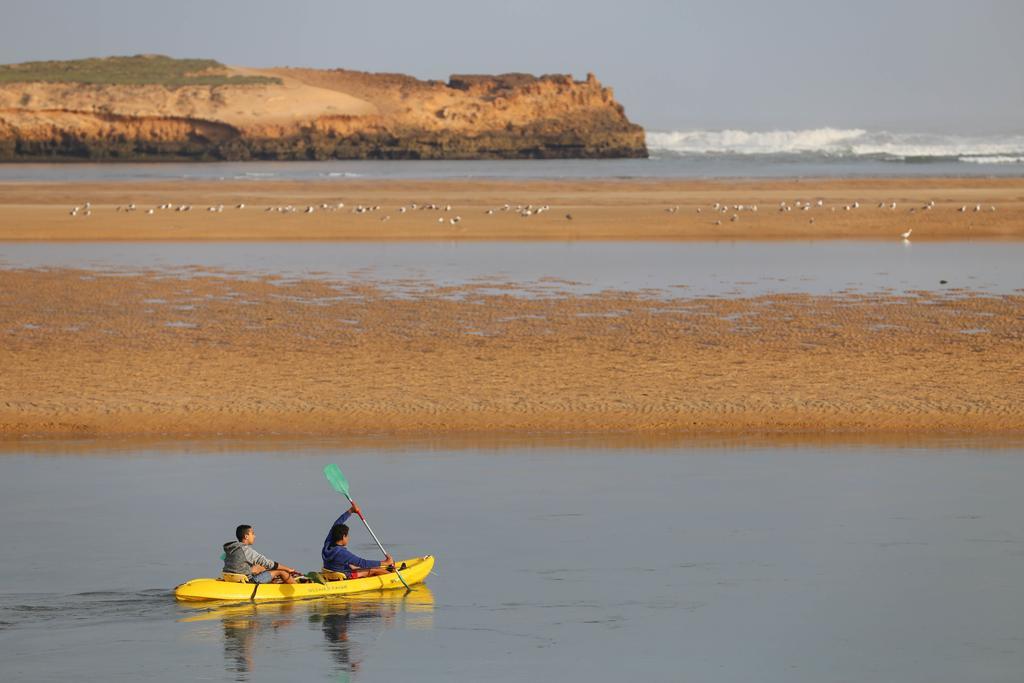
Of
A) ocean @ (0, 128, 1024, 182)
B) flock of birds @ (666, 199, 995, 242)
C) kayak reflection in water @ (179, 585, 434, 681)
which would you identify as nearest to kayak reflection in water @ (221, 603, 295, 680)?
kayak reflection in water @ (179, 585, 434, 681)

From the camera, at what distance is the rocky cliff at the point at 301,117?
120188mm

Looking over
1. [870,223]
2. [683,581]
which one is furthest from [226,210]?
[683,581]

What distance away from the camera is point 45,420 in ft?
56.8

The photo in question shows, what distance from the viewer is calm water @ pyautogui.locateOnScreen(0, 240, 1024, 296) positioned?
28.0 meters

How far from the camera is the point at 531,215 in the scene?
144 feet

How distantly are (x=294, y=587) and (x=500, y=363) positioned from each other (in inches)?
346

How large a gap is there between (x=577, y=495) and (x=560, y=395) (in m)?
3.99

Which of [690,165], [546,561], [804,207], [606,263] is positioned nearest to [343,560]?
[546,561]

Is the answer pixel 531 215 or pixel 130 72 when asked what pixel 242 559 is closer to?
pixel 531 215

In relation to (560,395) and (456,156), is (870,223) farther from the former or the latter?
(456,156)

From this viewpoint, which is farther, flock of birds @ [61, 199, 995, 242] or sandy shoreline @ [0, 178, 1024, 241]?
flock of birds @ [61, 199, 995, 242]

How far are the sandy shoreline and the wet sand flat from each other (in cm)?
1371

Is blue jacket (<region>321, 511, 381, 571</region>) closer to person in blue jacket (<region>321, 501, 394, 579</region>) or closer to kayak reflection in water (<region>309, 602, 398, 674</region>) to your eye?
person in blue jacket (<region>321, 501, 394, 579</region>)

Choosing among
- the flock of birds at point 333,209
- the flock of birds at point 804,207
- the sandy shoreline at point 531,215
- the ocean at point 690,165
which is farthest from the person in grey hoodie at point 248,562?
the ocean at point 690,165
